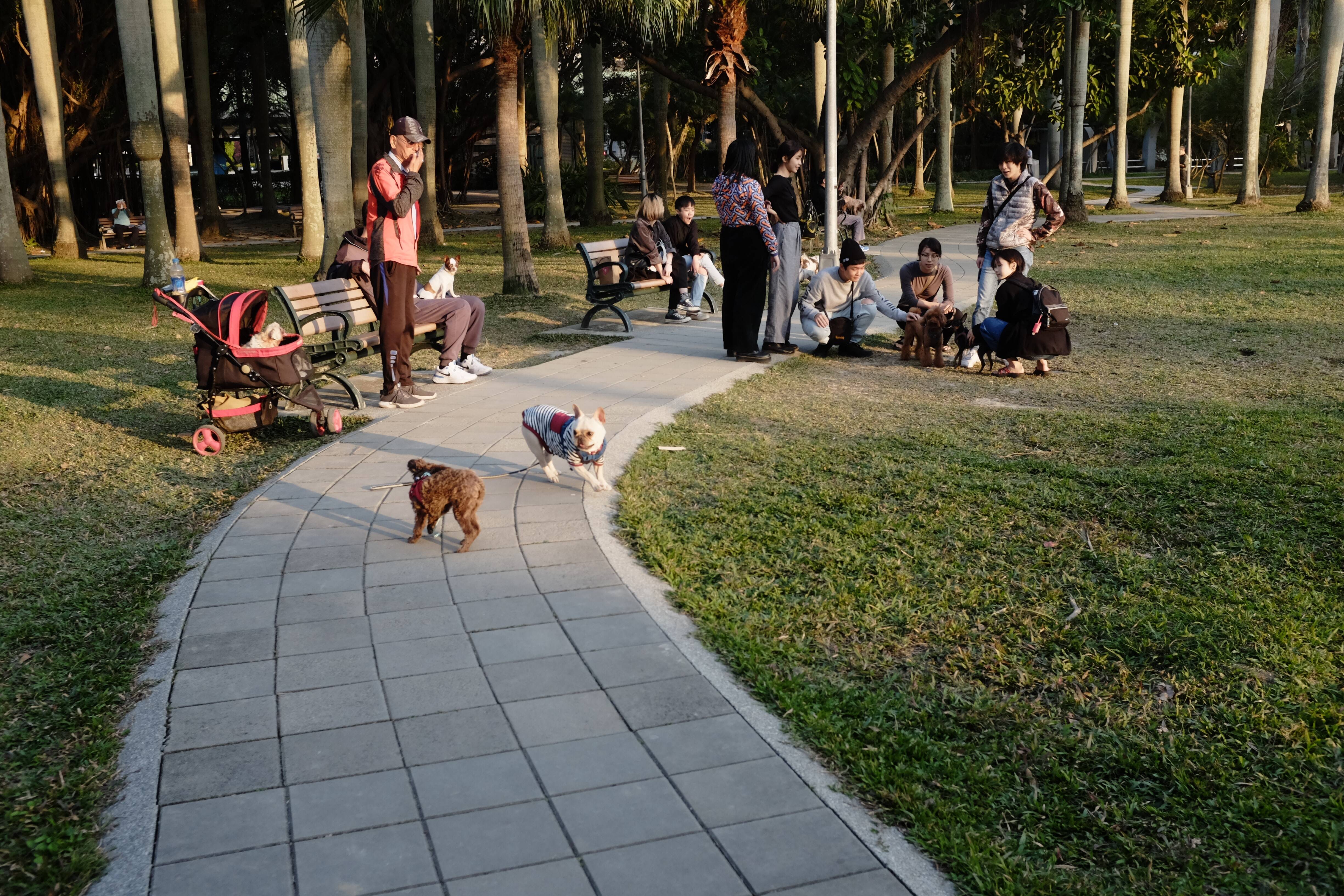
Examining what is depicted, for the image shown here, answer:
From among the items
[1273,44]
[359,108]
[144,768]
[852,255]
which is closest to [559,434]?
[144,768]

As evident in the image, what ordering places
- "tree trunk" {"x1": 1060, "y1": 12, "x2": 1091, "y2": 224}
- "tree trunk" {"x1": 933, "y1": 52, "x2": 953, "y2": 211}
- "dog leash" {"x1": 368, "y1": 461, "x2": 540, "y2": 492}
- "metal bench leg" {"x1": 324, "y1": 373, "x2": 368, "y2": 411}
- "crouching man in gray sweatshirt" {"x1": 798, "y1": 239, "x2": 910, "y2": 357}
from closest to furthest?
"dog leash" {"x1": 368, "y1": 461, "x2": 540, "y2": 492}, "metal bench leg" {"x1": 324, "y1": 373, "x2": 368, "y2": 411}, "crouching man in gray sweatshirt" {"x1": 798, "y1": 239, "x2": 910, "y2": 357}, "tree trunk" {"x1": 1060, "y1": 12, "x2": 1091, "y2": 224}, "tree trunk" {"x1": 933, "y1": 52, "x2": 953, "y2": 211}

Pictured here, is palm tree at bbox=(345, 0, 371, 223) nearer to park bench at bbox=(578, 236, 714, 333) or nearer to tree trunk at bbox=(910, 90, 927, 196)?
park bench at bbox=(578, 236, 714, 333)

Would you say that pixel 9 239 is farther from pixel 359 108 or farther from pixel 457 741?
pixel 457 741

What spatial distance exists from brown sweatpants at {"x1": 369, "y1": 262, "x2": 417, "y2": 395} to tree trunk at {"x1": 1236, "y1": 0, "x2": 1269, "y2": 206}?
24.4 meters

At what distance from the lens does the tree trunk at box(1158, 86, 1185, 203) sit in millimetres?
29109

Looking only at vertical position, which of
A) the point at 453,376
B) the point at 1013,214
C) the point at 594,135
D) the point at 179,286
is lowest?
the point at 453,376

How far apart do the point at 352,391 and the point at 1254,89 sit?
83.2 feet

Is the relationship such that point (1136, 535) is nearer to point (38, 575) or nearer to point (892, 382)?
point (892, 382)

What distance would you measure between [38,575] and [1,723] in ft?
5.48

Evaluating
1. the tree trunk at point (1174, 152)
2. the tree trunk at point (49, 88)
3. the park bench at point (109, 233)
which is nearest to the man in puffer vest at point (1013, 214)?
the tree trunk at point (49, 88)

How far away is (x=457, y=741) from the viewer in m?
3.71

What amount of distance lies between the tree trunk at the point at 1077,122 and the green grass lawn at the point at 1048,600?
1610 centimetres

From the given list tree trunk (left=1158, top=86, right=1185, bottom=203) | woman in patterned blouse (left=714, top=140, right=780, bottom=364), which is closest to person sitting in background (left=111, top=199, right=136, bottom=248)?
woman in patterned blouse (left=714, top=140, right=780, bottom=364)

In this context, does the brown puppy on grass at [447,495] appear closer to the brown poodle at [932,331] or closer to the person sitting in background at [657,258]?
the brown poodle at [932,331]
